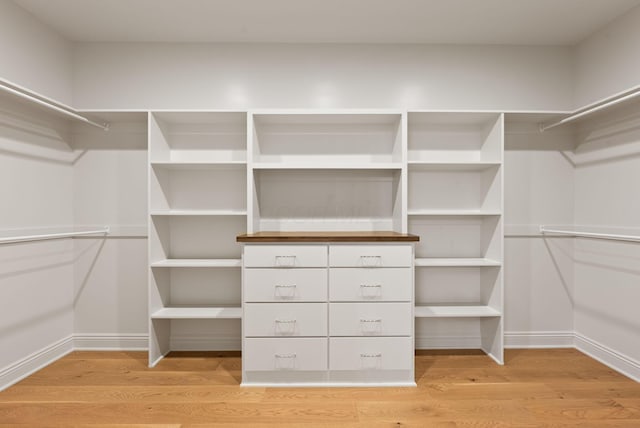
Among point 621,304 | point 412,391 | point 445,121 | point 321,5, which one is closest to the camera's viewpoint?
point 412,391

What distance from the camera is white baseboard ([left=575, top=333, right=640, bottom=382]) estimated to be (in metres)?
2.36

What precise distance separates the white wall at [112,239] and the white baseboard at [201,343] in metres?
0.26

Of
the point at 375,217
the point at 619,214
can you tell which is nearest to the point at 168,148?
the point at 375,217

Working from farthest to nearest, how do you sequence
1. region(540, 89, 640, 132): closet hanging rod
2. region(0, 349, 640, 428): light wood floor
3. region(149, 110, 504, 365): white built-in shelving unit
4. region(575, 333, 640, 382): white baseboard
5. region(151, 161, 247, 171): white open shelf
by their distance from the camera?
region(149, 110, 504, 365): white built-in shelving unit, region(151, 161, 247, 171): white open shelf, region(575, 333, 640, 382): white baseboard, region(540, 89, 640, 132): closet hanging rod, region(0, 349, 640, 428): light wood floor

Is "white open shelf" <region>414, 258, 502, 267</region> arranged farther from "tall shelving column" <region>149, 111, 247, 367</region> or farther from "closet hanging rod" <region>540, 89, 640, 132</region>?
"tall shelving column" <region>149, 111, 247, 367</region>

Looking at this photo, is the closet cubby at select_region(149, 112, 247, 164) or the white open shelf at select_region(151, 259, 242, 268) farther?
the closet cubby at select_region(149, 112, 247, 164)

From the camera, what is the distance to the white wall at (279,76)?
2.83 metres

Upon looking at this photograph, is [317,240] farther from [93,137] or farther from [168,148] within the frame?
[93,137]

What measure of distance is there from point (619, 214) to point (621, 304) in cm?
59

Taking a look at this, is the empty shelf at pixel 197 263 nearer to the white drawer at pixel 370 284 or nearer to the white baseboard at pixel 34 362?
the white drawer at pixel 370 284

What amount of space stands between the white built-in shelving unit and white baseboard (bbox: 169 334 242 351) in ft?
0.32

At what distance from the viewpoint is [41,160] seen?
2.53 meters

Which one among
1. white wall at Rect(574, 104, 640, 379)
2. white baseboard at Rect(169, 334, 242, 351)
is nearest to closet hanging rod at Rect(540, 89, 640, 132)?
white wall at Rect(574, 104, 640, 379)

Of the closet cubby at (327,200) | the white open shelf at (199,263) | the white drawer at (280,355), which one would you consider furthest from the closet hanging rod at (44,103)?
the white drawer at (280,355)
